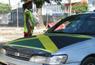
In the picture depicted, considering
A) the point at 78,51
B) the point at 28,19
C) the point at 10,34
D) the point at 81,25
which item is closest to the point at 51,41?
the point at 78,51

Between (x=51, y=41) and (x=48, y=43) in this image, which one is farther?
(x=51, y=41)

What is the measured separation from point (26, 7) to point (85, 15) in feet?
9.90

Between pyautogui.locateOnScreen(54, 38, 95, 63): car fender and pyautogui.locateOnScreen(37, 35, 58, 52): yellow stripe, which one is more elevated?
pyautogui.locateOnScreen(37, 35, 58, 52): yellow stripe

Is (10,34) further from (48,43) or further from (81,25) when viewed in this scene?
(48,43)

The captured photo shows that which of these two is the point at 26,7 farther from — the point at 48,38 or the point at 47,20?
the point at 47,20

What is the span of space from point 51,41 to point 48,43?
149 mm

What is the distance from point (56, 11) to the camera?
43.0m

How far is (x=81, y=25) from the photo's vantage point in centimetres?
809

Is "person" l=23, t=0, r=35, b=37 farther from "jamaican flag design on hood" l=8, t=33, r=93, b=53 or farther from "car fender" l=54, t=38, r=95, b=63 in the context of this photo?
"car fender" l=54, t=38, r=95, b=63

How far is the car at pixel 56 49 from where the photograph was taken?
6664 millimetres

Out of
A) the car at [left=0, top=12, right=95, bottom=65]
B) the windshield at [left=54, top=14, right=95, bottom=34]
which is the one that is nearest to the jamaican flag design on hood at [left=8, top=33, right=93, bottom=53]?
the car at [left=0, top=12, right=95, bottom=65]

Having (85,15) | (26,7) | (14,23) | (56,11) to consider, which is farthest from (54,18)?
(85,15)

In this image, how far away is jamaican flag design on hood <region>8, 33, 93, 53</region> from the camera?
6864 mm

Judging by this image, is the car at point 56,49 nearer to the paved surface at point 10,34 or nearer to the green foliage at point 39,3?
the paved surface at point 10,34
